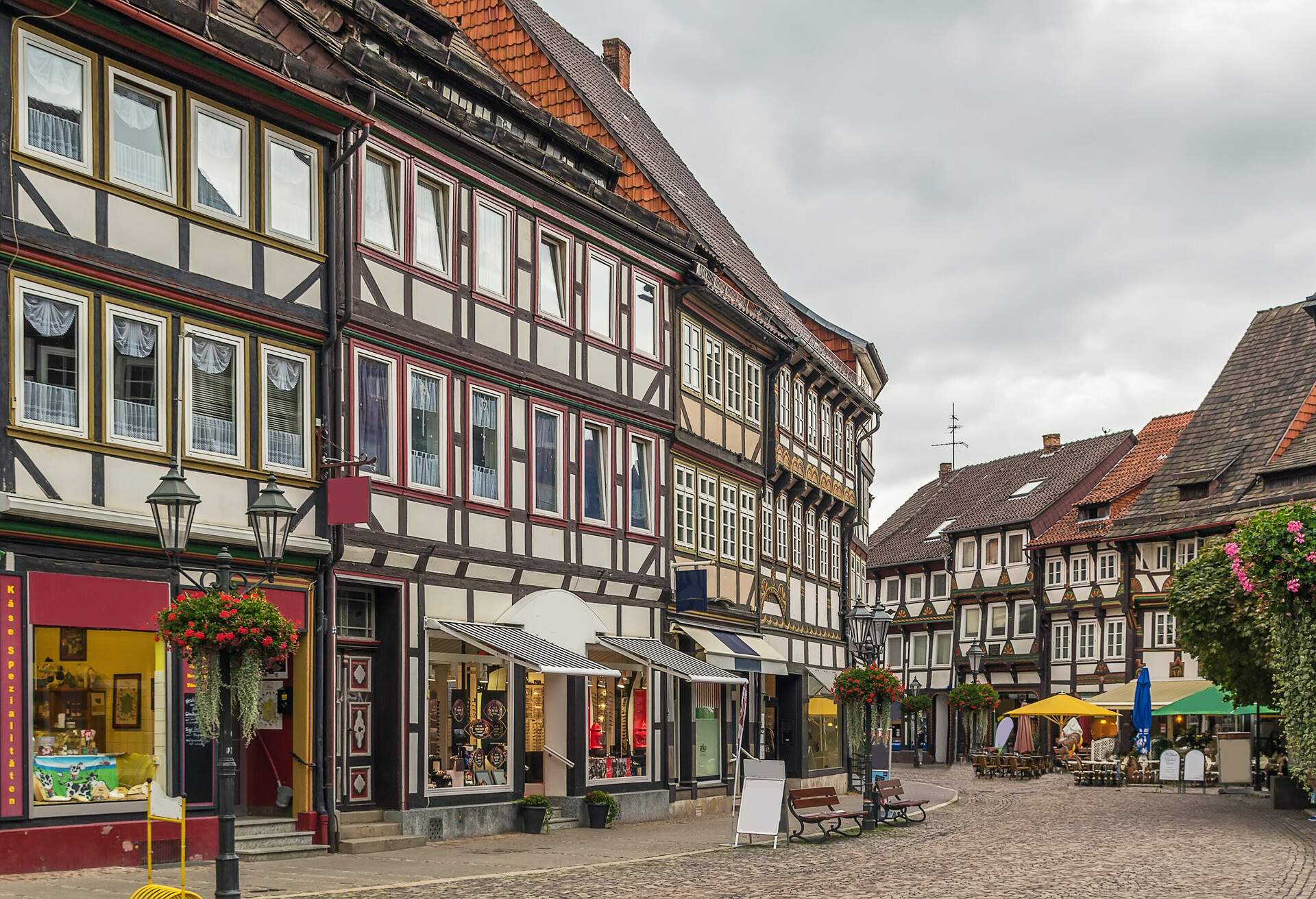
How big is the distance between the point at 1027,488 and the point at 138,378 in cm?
5875

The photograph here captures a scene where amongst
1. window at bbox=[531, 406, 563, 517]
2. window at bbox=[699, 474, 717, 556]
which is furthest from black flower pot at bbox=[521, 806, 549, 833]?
window at bbox=[699, 474, 717, 556]

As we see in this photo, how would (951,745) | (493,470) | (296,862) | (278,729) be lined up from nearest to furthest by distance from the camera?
(296,862) → (278,729) → (493,470) → (951,745)

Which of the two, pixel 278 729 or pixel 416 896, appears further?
pixel 278 729

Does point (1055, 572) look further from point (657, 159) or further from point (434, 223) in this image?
point (434, 223)

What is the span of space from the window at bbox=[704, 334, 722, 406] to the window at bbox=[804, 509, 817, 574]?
8.41m

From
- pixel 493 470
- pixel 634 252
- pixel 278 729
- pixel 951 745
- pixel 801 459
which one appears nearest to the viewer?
pixel 278 729

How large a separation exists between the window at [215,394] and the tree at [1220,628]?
18990mm

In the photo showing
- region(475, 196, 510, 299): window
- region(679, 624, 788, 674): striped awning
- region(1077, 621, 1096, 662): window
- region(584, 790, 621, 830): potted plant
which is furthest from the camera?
region(1077, 621, 1096, 662): window

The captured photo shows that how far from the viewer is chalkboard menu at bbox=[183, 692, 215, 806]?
19156 mm

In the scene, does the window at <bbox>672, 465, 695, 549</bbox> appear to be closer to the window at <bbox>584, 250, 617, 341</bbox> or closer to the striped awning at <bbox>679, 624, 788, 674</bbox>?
the striped awning at <bbox>679, 624, 788, 674</bbox>

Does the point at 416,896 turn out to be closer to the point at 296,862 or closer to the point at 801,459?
the point at 296,862

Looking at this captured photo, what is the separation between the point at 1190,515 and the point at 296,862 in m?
36.6

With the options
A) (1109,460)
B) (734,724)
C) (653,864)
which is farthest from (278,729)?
(1109,460)

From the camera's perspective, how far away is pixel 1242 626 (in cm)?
3095
